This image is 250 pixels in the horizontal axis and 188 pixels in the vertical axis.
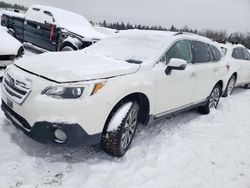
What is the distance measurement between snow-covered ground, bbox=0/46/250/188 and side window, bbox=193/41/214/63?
1.36 m

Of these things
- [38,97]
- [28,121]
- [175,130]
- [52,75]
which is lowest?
[175,130]

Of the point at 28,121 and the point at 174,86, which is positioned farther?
the point at 174,86

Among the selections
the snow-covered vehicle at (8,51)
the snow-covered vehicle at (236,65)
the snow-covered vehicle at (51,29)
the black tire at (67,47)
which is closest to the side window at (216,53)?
the snow-covered vehicle at (236,65)

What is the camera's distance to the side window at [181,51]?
397 centimetres

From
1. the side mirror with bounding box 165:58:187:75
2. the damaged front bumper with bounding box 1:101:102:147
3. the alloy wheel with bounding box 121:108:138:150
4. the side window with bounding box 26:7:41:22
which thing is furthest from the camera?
the side window with bounding box 26:7:41:22

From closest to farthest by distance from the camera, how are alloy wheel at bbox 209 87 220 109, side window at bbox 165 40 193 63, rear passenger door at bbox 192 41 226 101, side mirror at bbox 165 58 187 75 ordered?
side mirror at bbox 165 58 187 75 < side window at bbox 165 40 193 63 < rear passenger door at bbox 192 41 226 101 < alloy wheel at bbox 209 87 220 109

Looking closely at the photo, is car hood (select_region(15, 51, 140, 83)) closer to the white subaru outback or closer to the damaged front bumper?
the white subaru outback

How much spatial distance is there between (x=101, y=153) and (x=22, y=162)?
972 millimetres

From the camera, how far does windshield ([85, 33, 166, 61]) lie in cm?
376

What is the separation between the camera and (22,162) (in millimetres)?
2922

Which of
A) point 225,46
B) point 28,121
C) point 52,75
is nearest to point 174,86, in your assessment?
point 52,75

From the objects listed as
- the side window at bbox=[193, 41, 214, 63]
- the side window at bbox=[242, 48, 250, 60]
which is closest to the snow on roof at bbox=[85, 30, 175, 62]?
the side window at bbox=[193, 41, 214, 63]

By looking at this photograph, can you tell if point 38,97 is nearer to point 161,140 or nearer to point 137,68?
point 137,68

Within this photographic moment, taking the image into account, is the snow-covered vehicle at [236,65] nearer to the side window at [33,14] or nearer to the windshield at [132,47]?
the windshield at [132,47]
